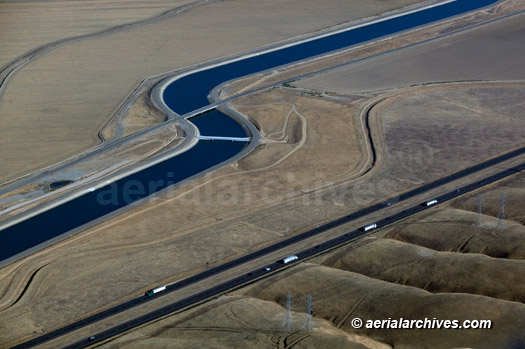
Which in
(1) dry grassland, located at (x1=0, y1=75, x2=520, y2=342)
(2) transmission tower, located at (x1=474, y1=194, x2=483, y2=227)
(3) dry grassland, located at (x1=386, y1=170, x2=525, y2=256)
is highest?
(1) dry grassland, located at (x1=0, y1=75, x2=520, y2=342)

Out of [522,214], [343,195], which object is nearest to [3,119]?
[343,195]

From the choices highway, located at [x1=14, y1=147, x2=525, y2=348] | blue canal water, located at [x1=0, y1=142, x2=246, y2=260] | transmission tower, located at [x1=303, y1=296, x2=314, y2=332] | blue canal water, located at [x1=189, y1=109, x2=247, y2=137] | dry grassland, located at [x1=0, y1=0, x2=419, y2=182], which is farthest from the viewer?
blue canal water, located at [x1=189, y1=109, x2=247, y2=137]

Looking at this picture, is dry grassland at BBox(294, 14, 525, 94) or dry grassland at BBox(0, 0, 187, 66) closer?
dry grassland at BBox(294, 14, 525, 94)

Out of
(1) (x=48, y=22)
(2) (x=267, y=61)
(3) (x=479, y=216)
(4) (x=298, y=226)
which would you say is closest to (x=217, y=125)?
(2) (x=267, y=61)

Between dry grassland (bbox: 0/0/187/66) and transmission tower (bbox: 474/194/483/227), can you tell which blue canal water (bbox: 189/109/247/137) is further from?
dry grassland (bbox: 0/0/187/66)

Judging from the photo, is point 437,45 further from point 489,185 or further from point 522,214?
point 522,214

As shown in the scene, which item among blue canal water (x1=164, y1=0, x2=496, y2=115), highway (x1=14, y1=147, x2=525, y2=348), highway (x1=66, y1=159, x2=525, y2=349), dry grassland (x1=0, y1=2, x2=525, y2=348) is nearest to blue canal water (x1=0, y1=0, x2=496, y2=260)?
blue canal water (x1=164, y1=0, x2=496, y2=115)
